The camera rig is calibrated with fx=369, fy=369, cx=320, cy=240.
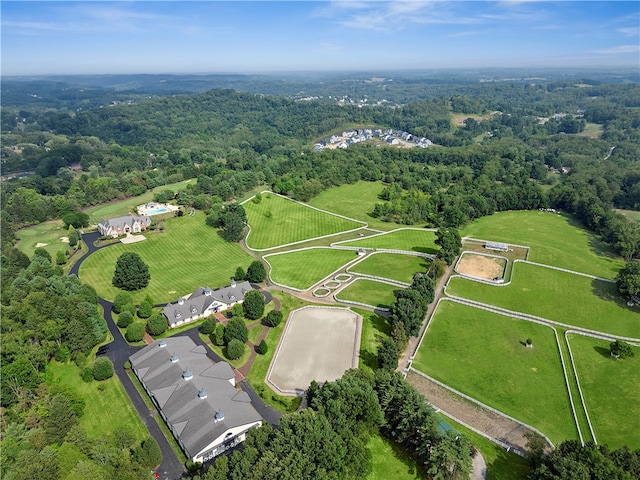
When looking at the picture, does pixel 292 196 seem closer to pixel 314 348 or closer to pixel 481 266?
pixel 481 266

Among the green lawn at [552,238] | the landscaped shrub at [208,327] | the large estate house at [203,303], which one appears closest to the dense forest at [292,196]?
the green lawn at [552,238]

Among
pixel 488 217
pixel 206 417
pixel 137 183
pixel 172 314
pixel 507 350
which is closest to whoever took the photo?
pixel 206 417

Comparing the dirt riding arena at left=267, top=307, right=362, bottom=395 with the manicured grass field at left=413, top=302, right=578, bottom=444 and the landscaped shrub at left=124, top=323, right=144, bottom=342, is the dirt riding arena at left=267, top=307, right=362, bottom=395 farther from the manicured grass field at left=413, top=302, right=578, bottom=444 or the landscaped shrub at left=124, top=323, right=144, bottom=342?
the landscaped shrub at left=124, top=323, right=144, bottom=342

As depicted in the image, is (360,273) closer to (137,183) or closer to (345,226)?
(345,226)

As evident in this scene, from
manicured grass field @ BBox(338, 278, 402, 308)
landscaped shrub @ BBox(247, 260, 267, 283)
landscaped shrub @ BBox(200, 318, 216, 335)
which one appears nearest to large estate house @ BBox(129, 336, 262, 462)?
landscaped shrub @ BBox(200, 318, 216, 335)

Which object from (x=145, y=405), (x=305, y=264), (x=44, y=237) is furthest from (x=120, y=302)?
(x=44, y=237)

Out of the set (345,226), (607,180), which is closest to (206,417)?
(345,226)

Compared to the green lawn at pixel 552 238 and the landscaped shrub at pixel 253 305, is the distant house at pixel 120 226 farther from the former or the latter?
the green lawn at pixel 552 238
